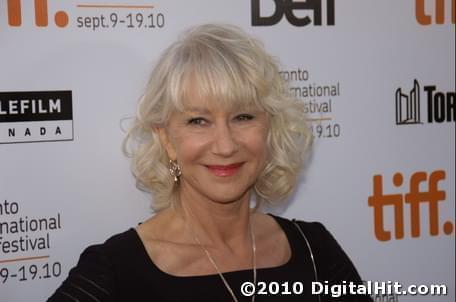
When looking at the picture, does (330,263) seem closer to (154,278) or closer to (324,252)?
(324,252)

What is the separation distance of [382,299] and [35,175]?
3.43ft

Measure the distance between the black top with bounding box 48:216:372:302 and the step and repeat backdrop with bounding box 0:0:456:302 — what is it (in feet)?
0.72

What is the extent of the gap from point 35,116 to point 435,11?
119cm

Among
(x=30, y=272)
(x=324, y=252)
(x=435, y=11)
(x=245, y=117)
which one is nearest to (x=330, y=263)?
(x=324, y=252)

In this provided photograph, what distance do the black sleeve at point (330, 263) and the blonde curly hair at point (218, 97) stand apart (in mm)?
131

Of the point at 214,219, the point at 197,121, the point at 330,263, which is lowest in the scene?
the point at 330,263

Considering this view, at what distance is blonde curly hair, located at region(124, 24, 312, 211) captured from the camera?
57.9 inches

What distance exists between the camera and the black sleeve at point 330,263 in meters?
1.68

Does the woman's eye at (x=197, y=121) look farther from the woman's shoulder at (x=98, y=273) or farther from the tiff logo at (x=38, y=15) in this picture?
the tiff logo at (x=38, y=15)

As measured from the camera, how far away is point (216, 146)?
1.50m

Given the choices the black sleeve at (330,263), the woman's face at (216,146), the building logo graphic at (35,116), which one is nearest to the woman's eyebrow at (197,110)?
the woman's face at (216,146)

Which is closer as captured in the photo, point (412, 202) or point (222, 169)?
point (222, 169)

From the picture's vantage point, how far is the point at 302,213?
1952 millimetres

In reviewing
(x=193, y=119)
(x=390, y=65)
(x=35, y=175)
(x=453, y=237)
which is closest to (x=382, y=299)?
(x=453, y=237)
